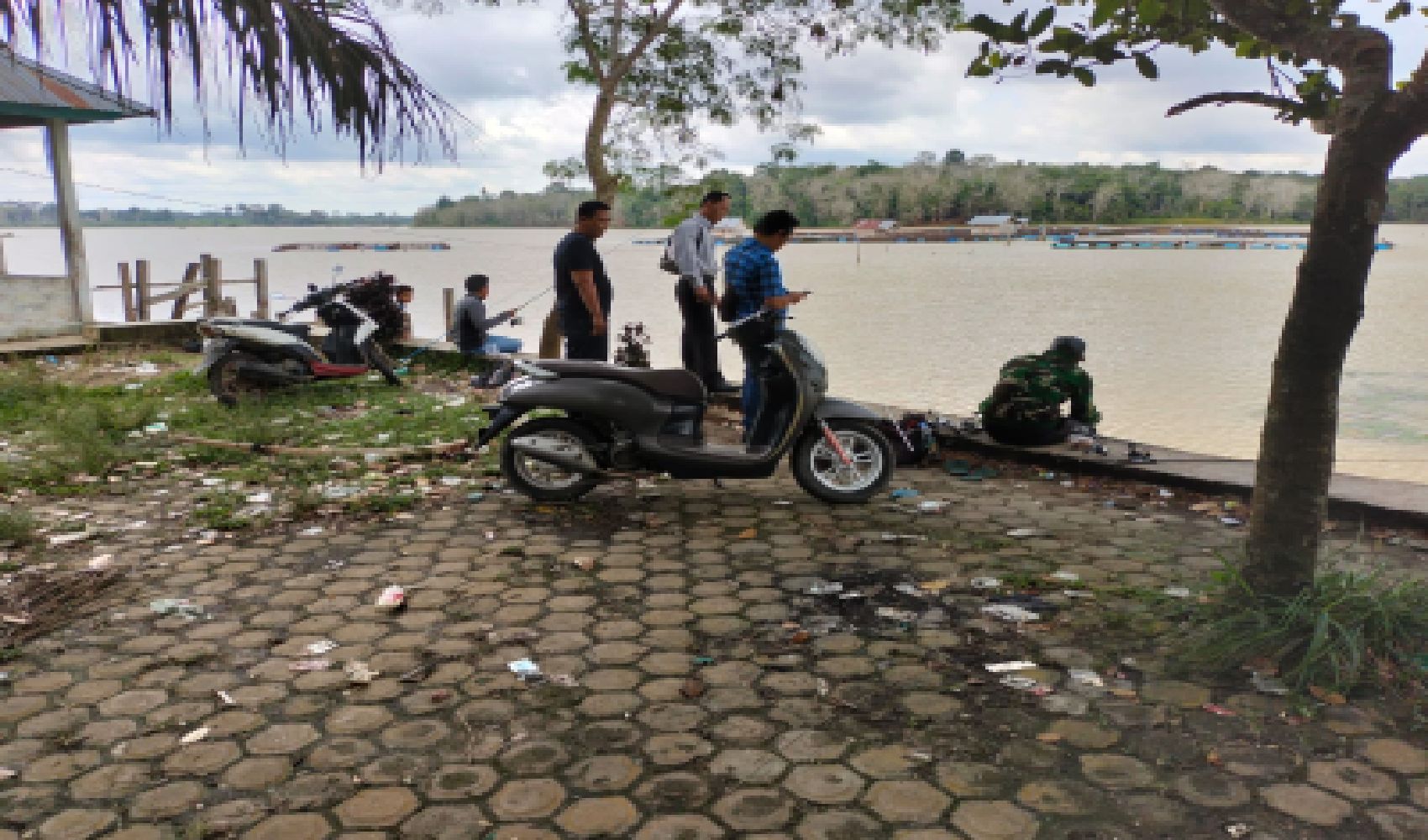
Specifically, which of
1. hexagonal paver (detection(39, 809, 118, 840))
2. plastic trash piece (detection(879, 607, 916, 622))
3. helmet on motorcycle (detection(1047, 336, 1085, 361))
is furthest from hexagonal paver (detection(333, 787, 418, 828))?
helmet on motorcycle (detection(1047, 336, 1085, 361))

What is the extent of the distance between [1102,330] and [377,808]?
24.9m

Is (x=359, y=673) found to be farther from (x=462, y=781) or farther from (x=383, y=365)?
(x=383, y=365)

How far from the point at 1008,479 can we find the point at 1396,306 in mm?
29841

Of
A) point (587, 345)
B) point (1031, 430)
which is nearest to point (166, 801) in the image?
point (587, 345)

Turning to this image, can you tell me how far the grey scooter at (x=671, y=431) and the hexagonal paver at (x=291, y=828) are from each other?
254cm

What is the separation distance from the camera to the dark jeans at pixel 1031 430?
18.7 ft

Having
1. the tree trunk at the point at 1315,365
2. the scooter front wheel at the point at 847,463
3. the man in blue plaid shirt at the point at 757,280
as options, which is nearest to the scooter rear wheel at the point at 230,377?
the man in blue plaid shirt at the point at 757,280

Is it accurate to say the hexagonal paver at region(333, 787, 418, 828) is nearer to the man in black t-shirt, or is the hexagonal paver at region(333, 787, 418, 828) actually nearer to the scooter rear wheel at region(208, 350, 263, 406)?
the man in black t-shirt

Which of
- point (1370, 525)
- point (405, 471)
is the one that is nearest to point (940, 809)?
point (1370, 525)

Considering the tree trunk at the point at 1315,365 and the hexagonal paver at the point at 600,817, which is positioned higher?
the tree trunk at the point at 1315,365

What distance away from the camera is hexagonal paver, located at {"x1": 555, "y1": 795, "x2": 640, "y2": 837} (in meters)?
2.21

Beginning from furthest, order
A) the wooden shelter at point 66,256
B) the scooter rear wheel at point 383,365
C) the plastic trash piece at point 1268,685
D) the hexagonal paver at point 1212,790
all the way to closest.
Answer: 1. the wooden shelter at point 66,256
2. the scooter rear wheel at point 383,365
3. the plastic trash piece at point 1268,685
4. the hexagonal paver at point 1212,790

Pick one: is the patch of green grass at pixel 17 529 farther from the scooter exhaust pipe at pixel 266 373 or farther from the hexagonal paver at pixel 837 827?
the hexagonal paver at pixel 837 827

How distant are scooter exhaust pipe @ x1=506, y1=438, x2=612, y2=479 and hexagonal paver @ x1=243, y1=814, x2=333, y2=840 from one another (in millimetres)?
2523
